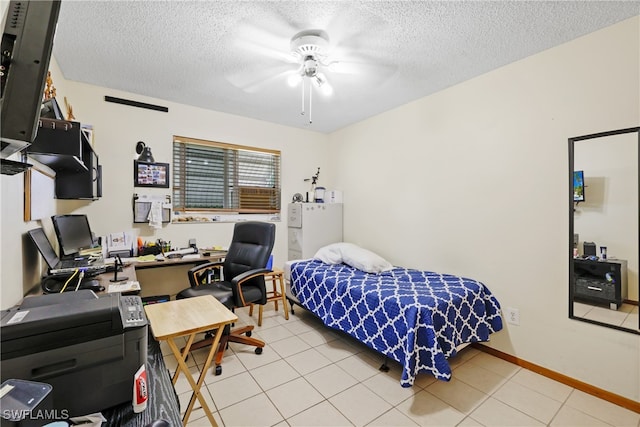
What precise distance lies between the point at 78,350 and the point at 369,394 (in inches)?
73.8

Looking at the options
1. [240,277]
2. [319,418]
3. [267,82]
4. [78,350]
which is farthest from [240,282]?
[267,82]

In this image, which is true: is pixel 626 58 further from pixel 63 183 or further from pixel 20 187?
pixel 63 183

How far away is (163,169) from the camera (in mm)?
3434

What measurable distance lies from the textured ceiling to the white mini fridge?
1656 millimetres

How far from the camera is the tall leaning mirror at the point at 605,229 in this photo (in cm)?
198

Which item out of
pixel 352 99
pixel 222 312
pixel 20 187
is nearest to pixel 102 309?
pixel 222 312

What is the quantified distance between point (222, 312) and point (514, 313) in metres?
2.52

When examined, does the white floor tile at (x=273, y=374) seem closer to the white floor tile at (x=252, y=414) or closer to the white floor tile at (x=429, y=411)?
the white floor tile at (x=252, y=414)

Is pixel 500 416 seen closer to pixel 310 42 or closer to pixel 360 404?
pixel 360 404

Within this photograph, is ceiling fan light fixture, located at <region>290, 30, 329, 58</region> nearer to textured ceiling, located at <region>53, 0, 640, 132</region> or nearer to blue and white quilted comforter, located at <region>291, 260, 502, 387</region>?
textured ceiling, located at <region>53, 0, 640, 132</region>

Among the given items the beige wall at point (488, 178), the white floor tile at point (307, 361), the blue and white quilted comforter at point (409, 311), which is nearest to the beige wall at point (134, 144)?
the beige wall at point (488, 178)

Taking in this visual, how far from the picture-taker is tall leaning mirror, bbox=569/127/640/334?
6.49 ft

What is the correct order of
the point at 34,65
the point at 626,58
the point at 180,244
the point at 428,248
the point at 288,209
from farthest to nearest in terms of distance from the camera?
the point at 288,209, the point at 180,244, the point at 428,248, the point at 626,58, the point at 34,65

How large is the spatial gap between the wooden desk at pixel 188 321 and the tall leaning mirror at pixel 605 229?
259cm
